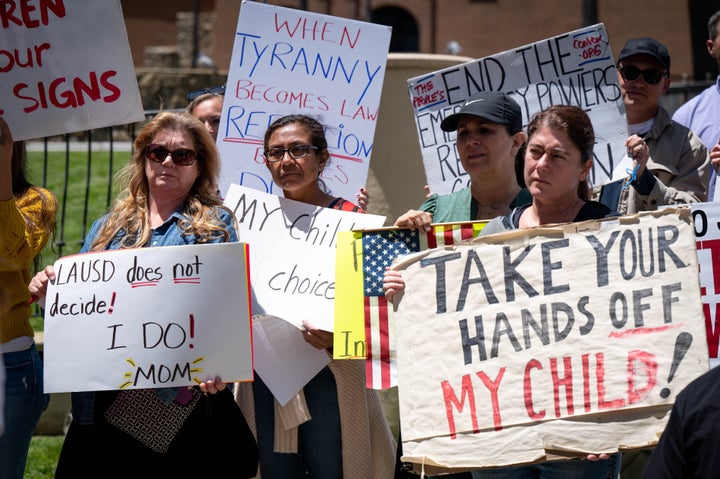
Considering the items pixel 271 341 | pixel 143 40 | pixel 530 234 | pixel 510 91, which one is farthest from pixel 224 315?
pixel 143 40

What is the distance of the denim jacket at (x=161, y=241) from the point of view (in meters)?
3.69

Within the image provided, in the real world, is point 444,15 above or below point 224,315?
Answer: above

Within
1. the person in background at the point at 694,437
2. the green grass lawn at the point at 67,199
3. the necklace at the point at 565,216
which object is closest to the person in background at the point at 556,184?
the necklace at the point at 565,216

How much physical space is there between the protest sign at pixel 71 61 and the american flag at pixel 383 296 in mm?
1109

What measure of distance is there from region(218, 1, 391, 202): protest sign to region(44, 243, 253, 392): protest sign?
52.4 inches

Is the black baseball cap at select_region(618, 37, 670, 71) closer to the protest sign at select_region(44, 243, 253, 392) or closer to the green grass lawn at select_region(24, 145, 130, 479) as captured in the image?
the protest sign at select_region(44, 243, 253, 392)

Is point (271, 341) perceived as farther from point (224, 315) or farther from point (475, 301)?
point (475, 301)

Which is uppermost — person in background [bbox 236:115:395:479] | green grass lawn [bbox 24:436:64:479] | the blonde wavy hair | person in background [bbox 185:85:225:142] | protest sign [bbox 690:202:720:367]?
person in background [bbox 185:85:225:142]

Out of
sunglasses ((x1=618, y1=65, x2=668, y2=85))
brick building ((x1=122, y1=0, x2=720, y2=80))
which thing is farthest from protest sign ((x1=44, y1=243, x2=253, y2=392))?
brick building ((x1=122, y1=0, x2=720, y2=80))

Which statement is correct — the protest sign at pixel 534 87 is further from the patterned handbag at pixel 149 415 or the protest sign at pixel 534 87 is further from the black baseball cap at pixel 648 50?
the patterned handbag at pixel 149 415

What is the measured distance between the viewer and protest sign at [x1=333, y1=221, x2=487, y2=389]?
3.78 m

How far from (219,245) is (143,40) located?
24954mm

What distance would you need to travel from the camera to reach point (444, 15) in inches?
1003

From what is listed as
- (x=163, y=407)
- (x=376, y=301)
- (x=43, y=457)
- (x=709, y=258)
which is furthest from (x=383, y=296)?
Answer: (x=43, y=457)
